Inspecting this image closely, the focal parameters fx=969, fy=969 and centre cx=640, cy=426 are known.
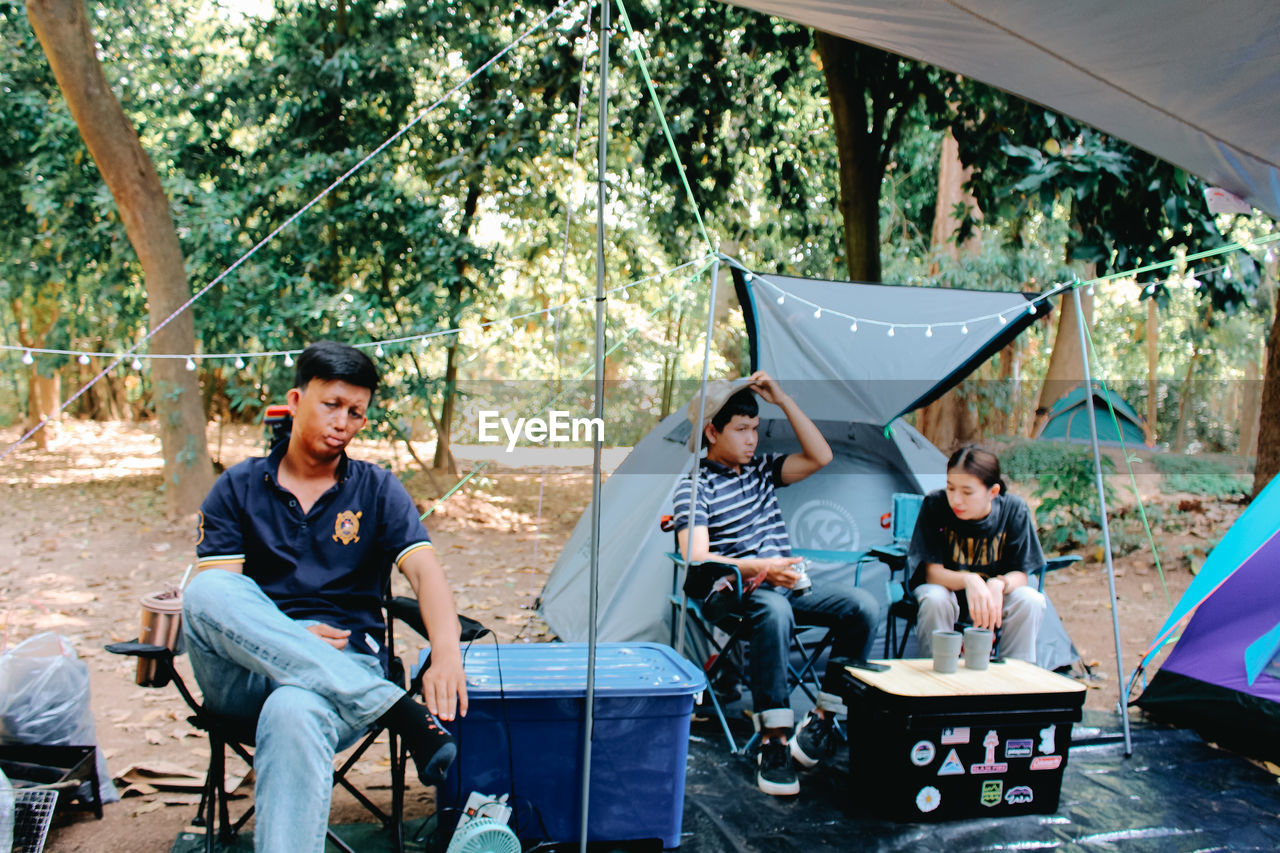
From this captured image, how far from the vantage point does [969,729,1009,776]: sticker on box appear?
8.00 feet

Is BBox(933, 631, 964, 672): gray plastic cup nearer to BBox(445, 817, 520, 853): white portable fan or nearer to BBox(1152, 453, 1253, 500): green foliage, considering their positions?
BBox(445, 817, 520, 853): white portable fan

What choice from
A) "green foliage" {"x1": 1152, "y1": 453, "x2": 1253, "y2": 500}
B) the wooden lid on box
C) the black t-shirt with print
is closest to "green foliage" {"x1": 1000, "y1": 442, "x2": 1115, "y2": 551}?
"green foliage" {"x1": 1152, "y1": 453, "x2": 1253, "y2": 500}

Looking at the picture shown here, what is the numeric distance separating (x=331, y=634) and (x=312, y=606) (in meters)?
0.12

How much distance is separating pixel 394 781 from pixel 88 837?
79cm

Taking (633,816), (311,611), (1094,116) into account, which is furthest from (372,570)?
(1094,116)

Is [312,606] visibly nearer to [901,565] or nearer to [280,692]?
[280,692]

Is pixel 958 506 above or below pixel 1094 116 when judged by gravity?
below

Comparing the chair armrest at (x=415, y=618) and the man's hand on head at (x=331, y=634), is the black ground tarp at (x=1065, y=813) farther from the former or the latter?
the man's hand on head at (x=331, y=634)

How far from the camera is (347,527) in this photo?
210 centimetres

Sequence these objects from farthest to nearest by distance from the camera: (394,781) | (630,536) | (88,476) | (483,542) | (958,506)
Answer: (88,476), (483,542), (630,536), (958,506), (394,781)

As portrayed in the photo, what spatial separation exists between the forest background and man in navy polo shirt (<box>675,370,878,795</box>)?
139cm

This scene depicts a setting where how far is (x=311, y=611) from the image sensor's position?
207 cm

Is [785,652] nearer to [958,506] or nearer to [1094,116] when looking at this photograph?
[958,506]

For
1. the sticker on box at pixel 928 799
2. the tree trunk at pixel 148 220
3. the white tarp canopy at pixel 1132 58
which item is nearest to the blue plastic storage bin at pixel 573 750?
the sticker on box at pixel 928 799
